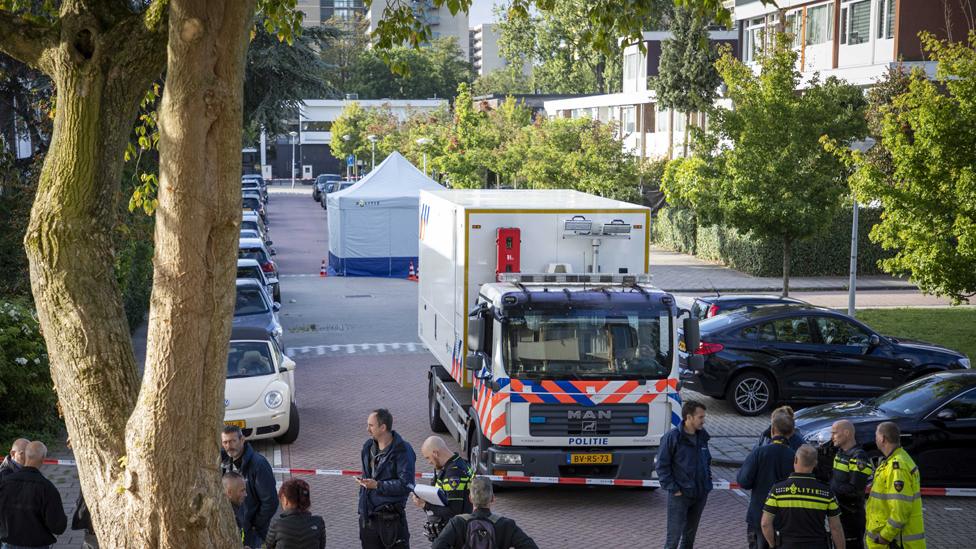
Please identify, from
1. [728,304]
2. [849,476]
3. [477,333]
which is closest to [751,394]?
[728,304]

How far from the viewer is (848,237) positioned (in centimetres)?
3672

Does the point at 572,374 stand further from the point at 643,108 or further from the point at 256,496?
the point at 643,108

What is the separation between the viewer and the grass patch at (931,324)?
23.7m

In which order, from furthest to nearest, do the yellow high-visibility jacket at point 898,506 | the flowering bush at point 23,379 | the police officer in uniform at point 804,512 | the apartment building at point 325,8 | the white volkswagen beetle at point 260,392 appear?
the apartment building at point 325,8 < the white volkswagen beetle at point 260,392 < the flowering bush at point 23,379 < the yellow high-visibility jacket at point 898,506 < the police officer in uniform at point 804,512

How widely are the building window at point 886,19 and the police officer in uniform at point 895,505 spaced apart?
31175 mm

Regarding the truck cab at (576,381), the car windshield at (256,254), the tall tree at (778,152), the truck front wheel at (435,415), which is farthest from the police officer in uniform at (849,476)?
the car windshield at (256,254)

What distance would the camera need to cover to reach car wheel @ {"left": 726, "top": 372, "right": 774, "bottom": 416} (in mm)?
17500

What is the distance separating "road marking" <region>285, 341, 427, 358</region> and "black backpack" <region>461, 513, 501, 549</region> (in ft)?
52.8

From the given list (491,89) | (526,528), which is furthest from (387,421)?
(491,89)

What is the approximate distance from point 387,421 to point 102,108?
12.6 ft

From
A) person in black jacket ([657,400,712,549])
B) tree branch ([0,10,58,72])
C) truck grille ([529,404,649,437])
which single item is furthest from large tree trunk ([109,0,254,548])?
truck grille ([529,404,649,437])

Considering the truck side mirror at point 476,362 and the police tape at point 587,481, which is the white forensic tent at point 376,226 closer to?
the police tape at point 587,481

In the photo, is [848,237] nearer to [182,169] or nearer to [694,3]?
[694,3]

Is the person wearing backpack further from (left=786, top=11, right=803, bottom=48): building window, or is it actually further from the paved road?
(left=786, top=11, right=803, bottom=48): building window
